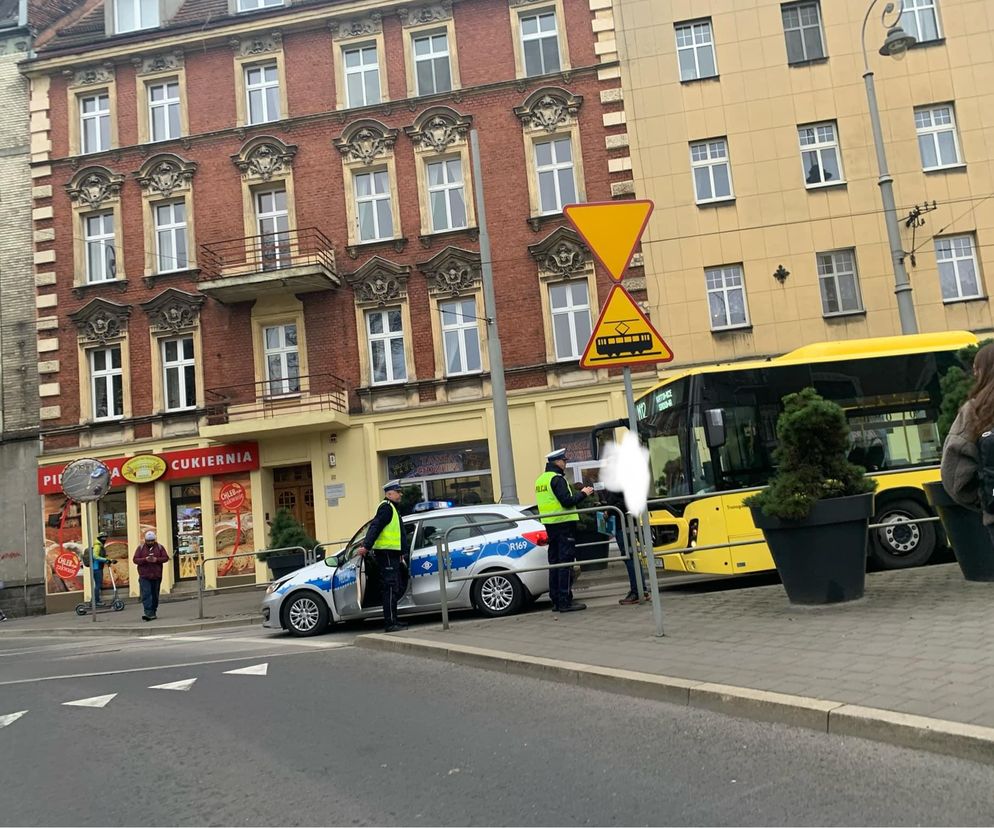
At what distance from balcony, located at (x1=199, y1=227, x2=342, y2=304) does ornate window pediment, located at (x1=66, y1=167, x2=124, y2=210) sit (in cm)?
312

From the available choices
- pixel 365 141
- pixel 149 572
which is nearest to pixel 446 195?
pixel 365 141

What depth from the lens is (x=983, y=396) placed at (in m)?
4.62

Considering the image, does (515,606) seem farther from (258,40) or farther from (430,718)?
(258,40)

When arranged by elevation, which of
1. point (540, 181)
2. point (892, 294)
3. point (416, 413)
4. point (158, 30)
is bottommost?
point (416, 413)

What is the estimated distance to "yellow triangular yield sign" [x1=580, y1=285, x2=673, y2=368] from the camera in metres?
6.97

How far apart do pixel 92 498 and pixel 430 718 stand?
15.3 meters

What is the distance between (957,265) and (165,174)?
19.8m

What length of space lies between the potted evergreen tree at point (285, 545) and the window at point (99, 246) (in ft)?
32.7

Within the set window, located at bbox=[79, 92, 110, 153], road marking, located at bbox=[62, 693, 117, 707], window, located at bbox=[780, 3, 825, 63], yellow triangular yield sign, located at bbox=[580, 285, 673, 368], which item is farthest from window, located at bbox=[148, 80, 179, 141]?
yellow triangular yield sign, located at bbox=[580, 285, 673, 368]

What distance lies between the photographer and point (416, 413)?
2152 centimetres

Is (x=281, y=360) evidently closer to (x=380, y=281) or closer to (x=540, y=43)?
(x=380, y=281)

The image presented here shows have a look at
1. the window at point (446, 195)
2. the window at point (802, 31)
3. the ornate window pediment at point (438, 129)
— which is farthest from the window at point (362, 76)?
the window at point (802, 31)

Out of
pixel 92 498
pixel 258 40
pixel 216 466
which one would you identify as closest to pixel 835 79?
pixel 258 40

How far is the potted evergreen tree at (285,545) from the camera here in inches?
625
